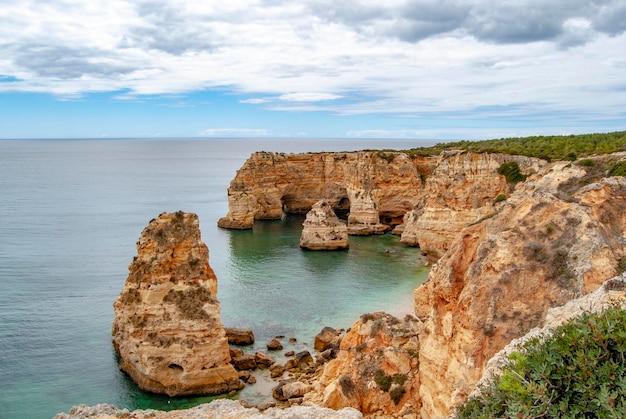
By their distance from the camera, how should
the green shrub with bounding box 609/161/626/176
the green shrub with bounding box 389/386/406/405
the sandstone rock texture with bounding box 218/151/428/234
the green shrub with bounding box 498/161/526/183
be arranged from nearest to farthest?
the green shrub with bounding box 389/386/406/405 → the green shrub with bounding box 609/161/626/176 → the green shrub with bounding box 498/161/526/183 → the sandstone rock texture with bounding box 218/151/428/234

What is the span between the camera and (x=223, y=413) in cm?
1308

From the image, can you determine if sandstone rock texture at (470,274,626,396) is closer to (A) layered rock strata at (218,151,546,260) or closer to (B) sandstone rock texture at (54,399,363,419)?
(B) sandstone rock texture at (54,399,363,419)

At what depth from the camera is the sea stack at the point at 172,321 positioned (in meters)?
22.9

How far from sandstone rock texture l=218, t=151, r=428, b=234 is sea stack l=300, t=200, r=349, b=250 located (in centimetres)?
723

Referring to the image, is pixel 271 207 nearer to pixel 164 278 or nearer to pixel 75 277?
pixel 75 277

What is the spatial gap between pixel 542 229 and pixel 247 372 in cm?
1541

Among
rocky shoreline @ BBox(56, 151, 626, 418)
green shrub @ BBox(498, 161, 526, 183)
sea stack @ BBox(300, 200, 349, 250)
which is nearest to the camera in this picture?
rocky shoreline @ BBox(56, 151, 626, 418)

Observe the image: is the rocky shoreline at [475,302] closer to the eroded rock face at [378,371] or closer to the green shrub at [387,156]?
the eroded rock face at [378,371]

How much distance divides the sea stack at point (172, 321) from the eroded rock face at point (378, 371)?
5.86 metres

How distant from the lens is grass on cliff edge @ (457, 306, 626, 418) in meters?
6.34

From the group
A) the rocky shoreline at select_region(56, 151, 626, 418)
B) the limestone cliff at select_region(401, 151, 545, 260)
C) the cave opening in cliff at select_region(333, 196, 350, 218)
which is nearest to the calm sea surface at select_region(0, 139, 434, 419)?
the limestone cliff at select_region(401, 151, 545, 260)

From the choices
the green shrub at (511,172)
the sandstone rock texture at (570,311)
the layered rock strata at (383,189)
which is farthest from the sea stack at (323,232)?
the sandstone rock texture at (570,311)

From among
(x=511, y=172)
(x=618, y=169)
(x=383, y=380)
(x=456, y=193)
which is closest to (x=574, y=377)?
(x=383, y=380)

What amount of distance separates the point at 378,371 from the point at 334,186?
53173mm
